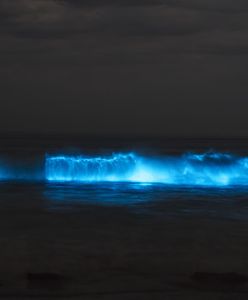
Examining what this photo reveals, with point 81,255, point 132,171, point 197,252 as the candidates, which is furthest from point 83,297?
point 132,171

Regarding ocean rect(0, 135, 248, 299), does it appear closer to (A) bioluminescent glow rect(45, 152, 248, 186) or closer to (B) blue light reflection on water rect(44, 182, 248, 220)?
(B) blue light reflection on water rect(44, 182, 248, 220)

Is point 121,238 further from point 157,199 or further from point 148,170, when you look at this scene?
point 148,170

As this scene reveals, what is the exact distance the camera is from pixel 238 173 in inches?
1681

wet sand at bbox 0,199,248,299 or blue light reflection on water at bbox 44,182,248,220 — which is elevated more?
blue light reflection on water at bbox 44,182,248,220

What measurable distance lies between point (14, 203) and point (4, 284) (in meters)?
13.8

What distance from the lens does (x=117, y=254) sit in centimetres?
1226

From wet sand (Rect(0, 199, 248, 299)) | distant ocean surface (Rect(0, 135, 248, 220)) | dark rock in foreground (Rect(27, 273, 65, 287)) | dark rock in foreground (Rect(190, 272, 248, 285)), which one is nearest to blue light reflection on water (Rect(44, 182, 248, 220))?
distant ocean surface (Rect(0, 135, 248, 220))

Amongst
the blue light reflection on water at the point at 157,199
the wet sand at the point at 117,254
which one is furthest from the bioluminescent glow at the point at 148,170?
the wet sand at the point at 117,254

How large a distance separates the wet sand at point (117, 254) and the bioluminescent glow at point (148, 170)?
19.5 meters

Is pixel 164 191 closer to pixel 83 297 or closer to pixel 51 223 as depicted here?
pixel 51 223

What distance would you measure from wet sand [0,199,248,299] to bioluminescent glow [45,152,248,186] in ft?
63.9

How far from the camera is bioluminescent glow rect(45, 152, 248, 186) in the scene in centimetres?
3950

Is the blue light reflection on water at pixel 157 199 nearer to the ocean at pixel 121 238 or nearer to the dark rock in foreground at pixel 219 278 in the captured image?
the ocean at pixel 121 238

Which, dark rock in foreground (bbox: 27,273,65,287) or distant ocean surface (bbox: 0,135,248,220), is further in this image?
distant ocean surface (bbox: 0,135,248,220)
